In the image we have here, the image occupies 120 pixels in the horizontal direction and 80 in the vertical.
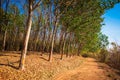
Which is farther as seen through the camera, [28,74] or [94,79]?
[94,79]

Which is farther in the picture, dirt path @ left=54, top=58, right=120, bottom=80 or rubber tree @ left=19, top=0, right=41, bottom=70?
dirt path @ left=54, top=58, right=120, bottom=80

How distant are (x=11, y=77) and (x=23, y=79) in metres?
0.86

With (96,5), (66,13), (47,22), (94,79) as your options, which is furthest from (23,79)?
(47,22)

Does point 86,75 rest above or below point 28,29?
below

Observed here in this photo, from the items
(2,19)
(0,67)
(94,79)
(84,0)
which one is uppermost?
(84,0)

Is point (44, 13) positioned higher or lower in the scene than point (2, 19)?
higher

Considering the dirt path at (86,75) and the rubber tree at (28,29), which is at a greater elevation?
the rubber tree at (28,29)

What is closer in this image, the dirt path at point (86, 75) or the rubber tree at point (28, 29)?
the rubber tree at point (28, 29)

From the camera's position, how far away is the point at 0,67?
13344 mm

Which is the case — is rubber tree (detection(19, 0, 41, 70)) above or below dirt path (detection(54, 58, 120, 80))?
above

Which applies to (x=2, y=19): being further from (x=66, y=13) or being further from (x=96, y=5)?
(x=96, y=5)

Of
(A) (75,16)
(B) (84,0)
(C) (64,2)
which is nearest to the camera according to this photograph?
(C) (64,2)

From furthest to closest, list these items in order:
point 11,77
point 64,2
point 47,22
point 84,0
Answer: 1. point 47,22
2. point 84,0
3. point 64,2
4. point 11,77

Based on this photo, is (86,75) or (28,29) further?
(86,75)
